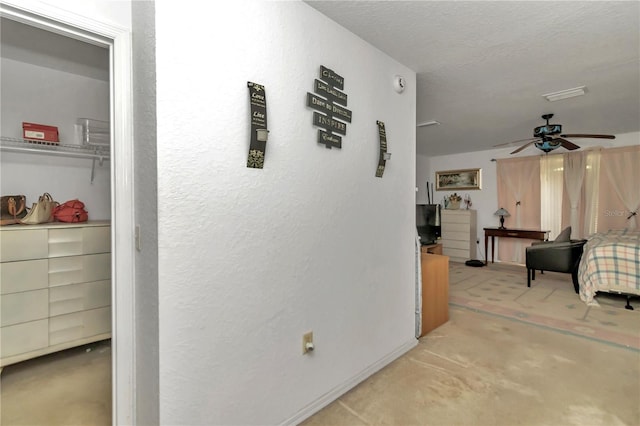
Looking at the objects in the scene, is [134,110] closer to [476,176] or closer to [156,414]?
[156,414]

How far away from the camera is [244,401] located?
4.39 ft

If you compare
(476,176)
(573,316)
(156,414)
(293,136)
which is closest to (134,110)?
(293,136)

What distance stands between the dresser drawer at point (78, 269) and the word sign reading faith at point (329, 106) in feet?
6.50

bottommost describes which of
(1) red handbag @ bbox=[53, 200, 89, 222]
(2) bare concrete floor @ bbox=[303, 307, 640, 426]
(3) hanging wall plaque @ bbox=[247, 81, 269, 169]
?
(2) bare concrete floor @ bbox=[303, 307, 640, 426]

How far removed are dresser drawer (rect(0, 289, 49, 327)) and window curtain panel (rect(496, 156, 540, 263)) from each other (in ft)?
21.9

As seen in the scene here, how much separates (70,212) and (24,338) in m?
0.90

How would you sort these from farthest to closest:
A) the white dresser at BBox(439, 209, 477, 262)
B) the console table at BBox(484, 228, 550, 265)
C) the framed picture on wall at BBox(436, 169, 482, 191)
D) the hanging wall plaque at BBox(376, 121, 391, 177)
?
the framed picture on wall at BBox(436, 169, 482, 191)
the white dresser at BBox(439, 209, 477, 262)
the console table at BBox(484, 228, 550, 265)
the hanging wall plaque at BBox(376, 121, 391, 177)

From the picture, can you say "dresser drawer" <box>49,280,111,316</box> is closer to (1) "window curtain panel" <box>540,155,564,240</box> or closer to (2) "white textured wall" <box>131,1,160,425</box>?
(2) "white textured wall" <box>131,1,160,425</box>

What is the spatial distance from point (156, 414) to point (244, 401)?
0.36m

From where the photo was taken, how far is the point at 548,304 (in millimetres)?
3430

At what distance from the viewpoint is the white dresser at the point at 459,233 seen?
586 cm

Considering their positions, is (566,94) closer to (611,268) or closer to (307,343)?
(611,268)

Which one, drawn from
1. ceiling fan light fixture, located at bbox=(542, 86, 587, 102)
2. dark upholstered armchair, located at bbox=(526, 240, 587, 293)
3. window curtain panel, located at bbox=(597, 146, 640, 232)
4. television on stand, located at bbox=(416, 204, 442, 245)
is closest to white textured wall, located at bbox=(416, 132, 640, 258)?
window curtain panel, located at bbox=(597, 146, 640, 232)

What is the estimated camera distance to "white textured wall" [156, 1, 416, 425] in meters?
1.15
